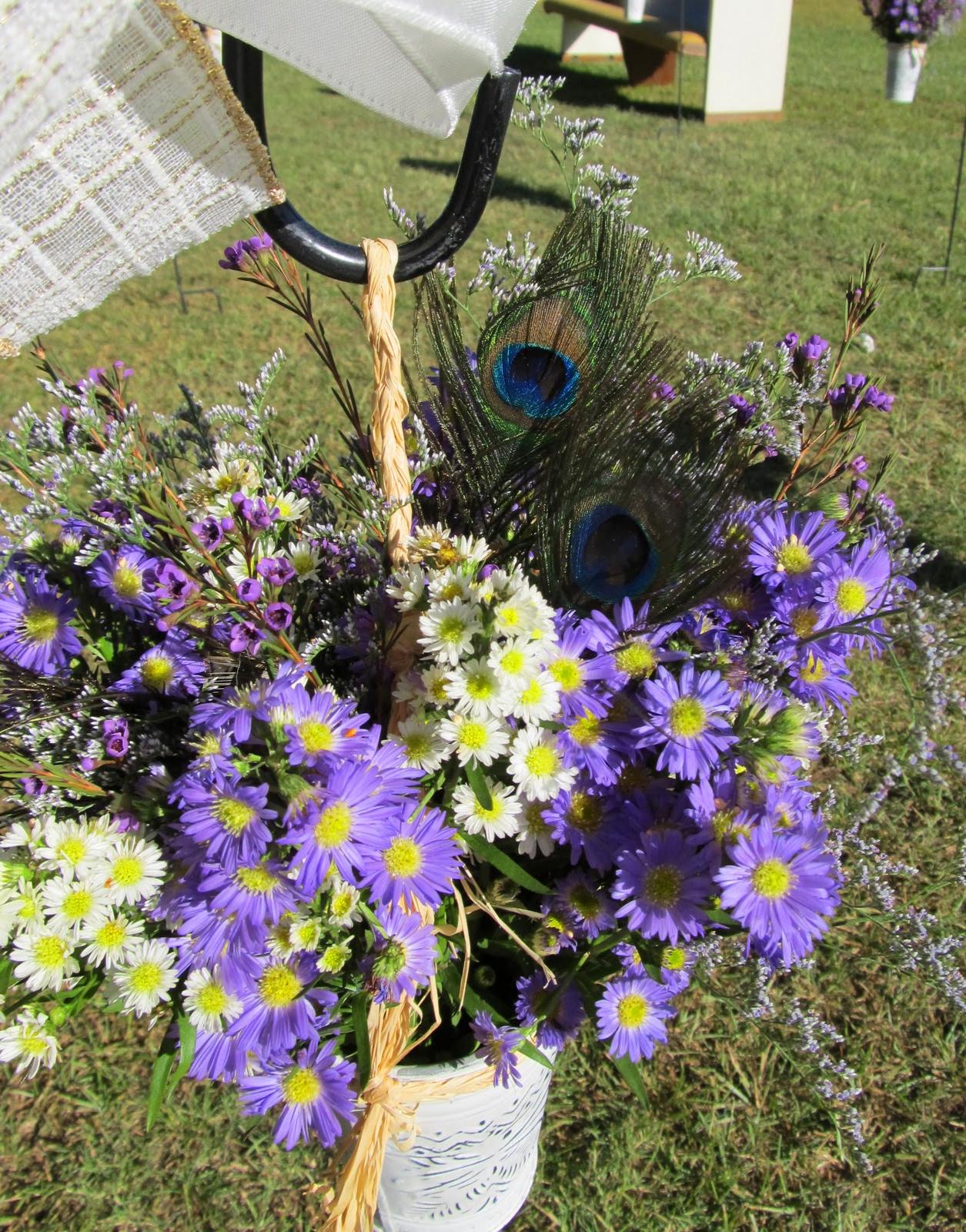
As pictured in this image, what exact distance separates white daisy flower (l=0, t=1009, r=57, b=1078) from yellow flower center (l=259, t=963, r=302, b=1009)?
18cm

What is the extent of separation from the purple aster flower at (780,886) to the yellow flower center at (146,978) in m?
0.46

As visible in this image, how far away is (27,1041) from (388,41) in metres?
0.79

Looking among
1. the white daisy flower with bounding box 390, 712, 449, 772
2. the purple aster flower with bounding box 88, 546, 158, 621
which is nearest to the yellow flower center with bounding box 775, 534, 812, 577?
the white daisy flower with bounding box 390, 712, 449, 772

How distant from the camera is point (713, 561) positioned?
765mm

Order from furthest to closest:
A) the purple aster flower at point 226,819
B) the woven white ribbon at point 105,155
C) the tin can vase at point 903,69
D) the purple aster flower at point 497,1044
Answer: the tin can vase at point 903,69 < the purple aster flower at point 497,1044 < the purple aster flower at point 226,819 < the woven white ribbon at point 105,155

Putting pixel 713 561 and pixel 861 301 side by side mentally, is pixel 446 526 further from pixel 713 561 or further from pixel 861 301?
pixel 861 301

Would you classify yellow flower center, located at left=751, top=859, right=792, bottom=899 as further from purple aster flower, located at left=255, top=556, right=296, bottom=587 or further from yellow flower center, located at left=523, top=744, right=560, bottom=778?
purple aster flower, located at left=255, top=556, right=296, bottom=587

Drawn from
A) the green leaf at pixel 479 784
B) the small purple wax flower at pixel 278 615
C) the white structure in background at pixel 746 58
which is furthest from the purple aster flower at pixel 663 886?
the white structure in background at pixel 746 58

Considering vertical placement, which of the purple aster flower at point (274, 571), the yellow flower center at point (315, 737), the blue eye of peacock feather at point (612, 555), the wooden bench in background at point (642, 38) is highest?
the wooden bench in background at point (642, 38)

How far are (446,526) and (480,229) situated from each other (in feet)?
12.7

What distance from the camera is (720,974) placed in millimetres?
1550

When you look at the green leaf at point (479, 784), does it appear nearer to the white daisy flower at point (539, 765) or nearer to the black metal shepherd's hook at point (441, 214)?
the white daisy flower at point (539, 765)

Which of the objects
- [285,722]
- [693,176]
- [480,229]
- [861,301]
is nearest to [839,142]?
[693,176]

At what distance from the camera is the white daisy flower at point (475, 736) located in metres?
0.70
